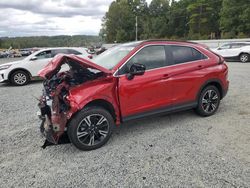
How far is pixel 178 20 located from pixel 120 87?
7236cm

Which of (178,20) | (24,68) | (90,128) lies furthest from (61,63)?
(178,20)

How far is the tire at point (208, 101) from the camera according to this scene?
4676 millimetres

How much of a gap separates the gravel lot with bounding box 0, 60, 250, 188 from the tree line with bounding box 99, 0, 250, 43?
40.3 metres

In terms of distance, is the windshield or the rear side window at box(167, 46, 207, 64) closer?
the windshield

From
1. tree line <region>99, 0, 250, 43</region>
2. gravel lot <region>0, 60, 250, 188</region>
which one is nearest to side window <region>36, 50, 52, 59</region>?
gravel lot <region>0, 60, 250, 188</region>

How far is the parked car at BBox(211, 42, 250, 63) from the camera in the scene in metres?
14.9

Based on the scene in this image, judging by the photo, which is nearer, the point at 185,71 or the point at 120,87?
the point at 120,87

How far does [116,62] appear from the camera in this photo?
3.86 metres

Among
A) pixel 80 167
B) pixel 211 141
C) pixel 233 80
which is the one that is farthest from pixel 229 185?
pixel 233 80

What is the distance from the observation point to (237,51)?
15.4m

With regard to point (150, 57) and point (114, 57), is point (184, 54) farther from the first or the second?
point (114, 57)

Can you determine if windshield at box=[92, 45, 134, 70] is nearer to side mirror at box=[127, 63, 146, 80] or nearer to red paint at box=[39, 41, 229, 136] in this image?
red paint at box=[39, 41, 229, 136]

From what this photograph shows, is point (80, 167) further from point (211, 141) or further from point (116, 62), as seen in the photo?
point (211, 141)

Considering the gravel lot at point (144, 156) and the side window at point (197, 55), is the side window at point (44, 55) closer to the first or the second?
the gravel lot at point (144, 156)
